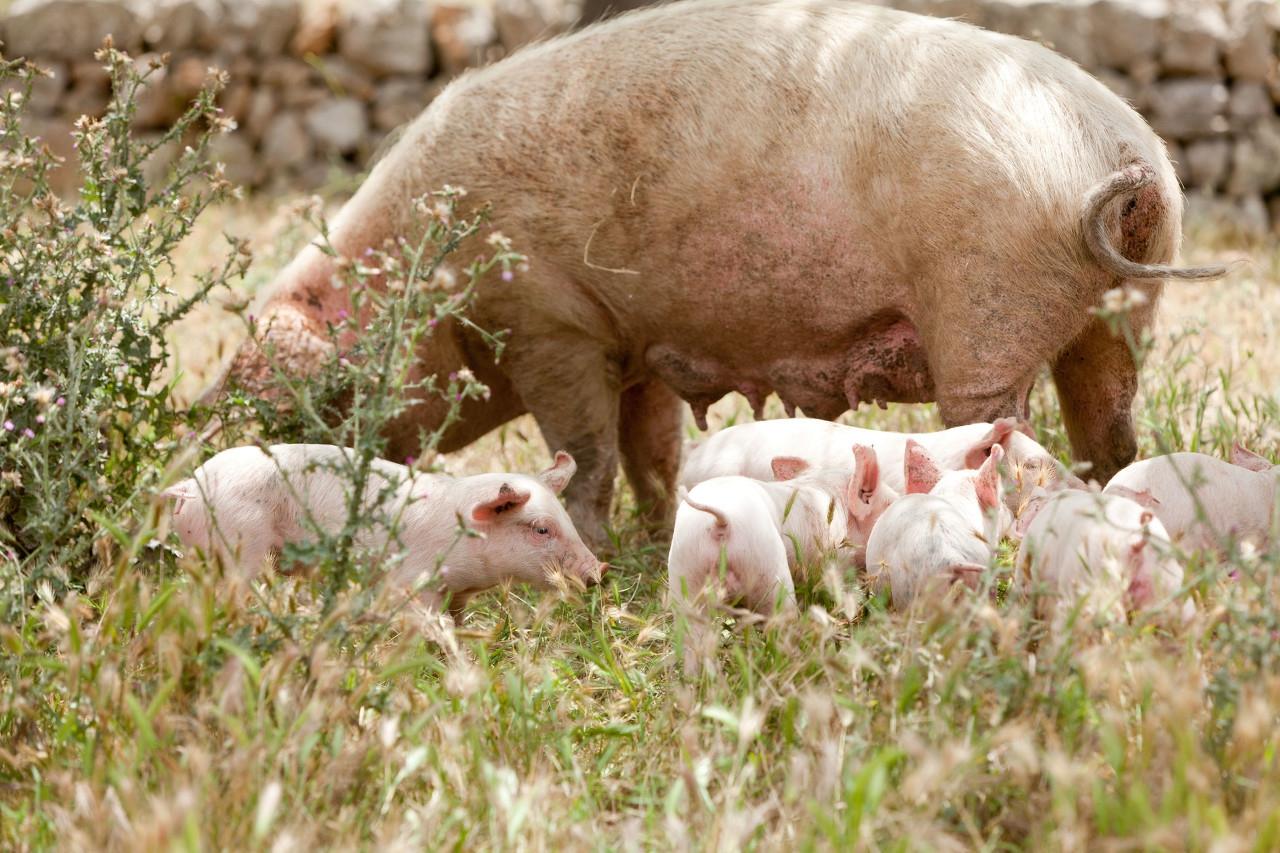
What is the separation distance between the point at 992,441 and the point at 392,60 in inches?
273

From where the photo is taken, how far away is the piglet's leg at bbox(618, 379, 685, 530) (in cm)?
500

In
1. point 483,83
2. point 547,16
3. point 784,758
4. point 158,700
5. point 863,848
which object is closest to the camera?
point 863,848

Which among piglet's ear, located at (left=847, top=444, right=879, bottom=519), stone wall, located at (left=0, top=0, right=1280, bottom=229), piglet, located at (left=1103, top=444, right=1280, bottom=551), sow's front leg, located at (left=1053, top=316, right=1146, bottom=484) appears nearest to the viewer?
piglet, located at (left=1103, top=444, right=1280, bottom=551)

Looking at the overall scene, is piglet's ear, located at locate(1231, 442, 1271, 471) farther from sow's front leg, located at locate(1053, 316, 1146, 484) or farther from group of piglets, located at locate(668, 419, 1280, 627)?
sow's front leg, located at locate(1053, 316, 1146, 484)

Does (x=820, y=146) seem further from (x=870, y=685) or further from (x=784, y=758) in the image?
(x=784, y=758)

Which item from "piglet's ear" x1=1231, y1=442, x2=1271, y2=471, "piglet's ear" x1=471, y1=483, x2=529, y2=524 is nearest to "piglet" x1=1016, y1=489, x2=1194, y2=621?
"piglet's ear" x1=1231, y1=442, x2=1271, y2=471

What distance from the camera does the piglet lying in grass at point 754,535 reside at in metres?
2.96

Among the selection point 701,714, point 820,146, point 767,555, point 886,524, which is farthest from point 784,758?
point 820,146

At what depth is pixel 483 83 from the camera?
4359 mm

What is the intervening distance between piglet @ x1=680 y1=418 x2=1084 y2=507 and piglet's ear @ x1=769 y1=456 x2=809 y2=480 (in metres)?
0.07

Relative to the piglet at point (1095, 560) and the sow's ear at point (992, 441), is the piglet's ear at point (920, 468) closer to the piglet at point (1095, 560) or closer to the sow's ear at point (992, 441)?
the sow's ear at point (992, 441)

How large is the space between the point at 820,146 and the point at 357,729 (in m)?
2.03

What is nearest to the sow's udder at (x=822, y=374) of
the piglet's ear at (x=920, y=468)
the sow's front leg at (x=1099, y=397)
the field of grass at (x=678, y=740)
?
the sow's front leg at (x=1099, y=397)

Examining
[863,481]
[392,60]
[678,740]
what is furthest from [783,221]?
[392,60]
